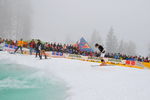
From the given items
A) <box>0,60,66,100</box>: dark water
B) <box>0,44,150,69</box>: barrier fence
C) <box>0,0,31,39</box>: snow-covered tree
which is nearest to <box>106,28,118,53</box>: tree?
<box>0,0,31,39</box>: snow-covered tree

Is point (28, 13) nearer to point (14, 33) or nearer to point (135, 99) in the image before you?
point (14, 33)

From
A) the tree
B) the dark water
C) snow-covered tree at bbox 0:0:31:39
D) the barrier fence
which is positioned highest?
snow-covered tree at bbox 0:0:31:39

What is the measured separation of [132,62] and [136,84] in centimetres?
1418

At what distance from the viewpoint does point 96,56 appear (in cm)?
2203

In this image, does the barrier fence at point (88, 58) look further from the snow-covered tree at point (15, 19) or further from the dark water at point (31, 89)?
the snow-covered tree at point (15, 19)

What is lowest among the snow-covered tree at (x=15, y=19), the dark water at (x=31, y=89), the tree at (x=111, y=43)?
the dark water at (x=31, y=89)

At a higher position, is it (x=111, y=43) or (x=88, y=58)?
(x=111, y=43)

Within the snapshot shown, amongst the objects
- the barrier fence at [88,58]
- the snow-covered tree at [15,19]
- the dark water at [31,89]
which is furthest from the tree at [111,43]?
the dark water at [31,89]

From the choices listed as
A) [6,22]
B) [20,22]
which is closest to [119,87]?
[6,22]

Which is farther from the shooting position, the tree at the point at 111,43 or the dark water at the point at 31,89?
the tree at the point at 111,43

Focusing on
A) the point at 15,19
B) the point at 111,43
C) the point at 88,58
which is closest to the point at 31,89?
the point at 88,58

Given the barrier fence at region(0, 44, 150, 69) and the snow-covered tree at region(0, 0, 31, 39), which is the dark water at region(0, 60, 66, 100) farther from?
the snow-covered tree at region(0, 0, 31, 39)

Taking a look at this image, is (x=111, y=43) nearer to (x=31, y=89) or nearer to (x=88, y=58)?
(x=88, y=58)

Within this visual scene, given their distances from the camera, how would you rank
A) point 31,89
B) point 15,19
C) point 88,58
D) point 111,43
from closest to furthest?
point 31,89
point 88,58
point 111,43
point 15,19
